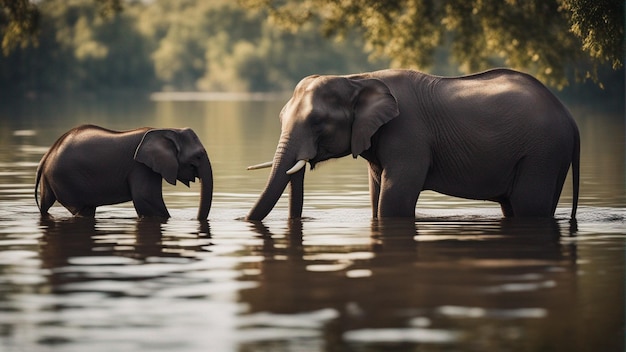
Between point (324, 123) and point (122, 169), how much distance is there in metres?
2.73

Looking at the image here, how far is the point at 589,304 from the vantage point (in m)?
10.7

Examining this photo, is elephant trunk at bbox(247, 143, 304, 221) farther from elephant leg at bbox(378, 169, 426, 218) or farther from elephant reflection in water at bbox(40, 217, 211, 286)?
elephant leg at bbox(378, 169, 426, 218)

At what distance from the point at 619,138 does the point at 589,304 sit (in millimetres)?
30004

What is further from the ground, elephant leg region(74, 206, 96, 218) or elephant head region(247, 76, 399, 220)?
elephant head region(247, 76, 399, 220)

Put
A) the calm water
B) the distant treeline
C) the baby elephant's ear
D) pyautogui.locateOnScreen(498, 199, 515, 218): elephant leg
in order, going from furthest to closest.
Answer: the distant treeline < the baby elephant's ear < pyautogui.locateOnScreen(498, 199, 515, 218): elephant leg < the calm water

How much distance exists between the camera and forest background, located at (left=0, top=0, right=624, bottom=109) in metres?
39.0

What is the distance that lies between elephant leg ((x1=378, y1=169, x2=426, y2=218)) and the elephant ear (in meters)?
0.43

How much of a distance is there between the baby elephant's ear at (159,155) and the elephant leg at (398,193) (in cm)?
265

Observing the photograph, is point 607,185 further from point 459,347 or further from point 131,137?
point 459,347

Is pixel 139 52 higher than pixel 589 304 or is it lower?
higher

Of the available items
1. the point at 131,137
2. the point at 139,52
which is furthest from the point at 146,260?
the point at 139,52

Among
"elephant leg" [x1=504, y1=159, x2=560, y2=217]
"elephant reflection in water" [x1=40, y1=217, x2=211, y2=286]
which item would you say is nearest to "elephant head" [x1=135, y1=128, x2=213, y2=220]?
"elephant reflection in water" [x1=40, y1=217, x2=211, y2=286]

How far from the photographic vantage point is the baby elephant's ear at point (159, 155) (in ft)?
58.0

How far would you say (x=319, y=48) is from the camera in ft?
606
